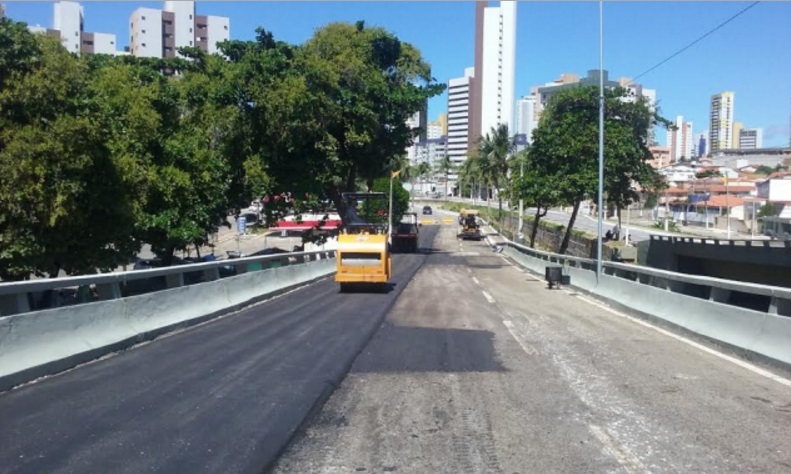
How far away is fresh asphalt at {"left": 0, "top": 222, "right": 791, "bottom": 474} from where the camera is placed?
5.90 m

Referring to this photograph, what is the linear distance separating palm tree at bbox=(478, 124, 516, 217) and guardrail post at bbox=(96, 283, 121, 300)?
74.3 m

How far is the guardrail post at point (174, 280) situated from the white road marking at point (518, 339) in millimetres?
6343

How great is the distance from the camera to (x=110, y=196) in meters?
20.1

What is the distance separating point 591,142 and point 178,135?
21173 millimetres

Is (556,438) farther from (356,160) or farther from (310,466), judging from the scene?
(356,160)

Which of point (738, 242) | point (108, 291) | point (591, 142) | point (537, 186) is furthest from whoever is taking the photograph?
point (537, 186)

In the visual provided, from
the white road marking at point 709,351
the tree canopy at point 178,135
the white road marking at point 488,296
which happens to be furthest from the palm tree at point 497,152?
the white road marking at point 709,351

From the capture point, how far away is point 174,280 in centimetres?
1356

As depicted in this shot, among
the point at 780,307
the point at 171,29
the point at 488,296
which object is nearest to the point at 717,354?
the point at 780,307

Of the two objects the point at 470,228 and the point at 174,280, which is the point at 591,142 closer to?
the point at 174,280

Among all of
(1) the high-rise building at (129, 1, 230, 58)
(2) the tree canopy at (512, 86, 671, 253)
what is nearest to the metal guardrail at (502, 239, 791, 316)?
(2) the tree canopy at (512, 86, 671, 253)

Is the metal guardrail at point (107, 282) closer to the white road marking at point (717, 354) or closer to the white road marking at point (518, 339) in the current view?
the white road marking at point (518, 339)

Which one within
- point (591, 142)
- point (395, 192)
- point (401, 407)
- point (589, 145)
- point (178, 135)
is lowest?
point (401, 407)

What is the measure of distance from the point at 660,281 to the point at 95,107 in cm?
1577
